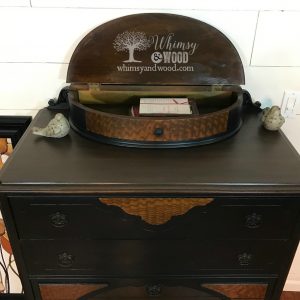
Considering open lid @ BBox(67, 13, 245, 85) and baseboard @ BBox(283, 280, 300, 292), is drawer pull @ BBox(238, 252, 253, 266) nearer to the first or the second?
open lid @ BBox(67, 13, 245, 85)

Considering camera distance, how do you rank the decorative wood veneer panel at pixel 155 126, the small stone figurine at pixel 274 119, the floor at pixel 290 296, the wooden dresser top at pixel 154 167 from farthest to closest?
the floor at pixel 290 296, the small stone figurine at pixel 274 119, the decorative wood veneer panel at pixel 155 126, the wooden dresser top at pixel 154 167

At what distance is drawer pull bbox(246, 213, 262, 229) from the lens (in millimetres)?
A: 963

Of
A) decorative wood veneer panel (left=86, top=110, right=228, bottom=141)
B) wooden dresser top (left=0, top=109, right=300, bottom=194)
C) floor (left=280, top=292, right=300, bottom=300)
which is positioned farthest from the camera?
floor (left=280, top=292, right=300, bottom=300)

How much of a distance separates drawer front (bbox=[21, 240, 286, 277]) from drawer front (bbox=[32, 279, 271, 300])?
54mm

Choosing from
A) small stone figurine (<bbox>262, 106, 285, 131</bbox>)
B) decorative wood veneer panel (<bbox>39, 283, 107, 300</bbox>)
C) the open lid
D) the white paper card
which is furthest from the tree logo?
decorative wood veneer panel (<bbox>39, 283, 107, 300</bbox>)

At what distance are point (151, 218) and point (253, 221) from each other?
29cm

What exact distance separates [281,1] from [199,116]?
480 mm

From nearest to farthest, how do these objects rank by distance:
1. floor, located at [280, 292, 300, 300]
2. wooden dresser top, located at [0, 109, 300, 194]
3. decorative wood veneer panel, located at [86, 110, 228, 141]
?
wooden dresser top, located at [0, 109, 300, 194], decorative wood veneer panel, located at [86, 110, 228, 141], floor, located at [280, 292, 300, 300]

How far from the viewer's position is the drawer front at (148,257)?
102cm

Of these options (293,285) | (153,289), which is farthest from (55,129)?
(293,285)

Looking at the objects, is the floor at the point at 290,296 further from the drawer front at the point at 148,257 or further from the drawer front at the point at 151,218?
the drawer front at the point at 151,218

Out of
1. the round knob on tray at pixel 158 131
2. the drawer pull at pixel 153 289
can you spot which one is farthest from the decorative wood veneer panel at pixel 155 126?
the drawer pull at pixel 153 289

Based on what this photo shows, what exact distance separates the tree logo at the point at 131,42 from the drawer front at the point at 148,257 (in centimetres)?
62

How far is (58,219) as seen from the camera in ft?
3.16
